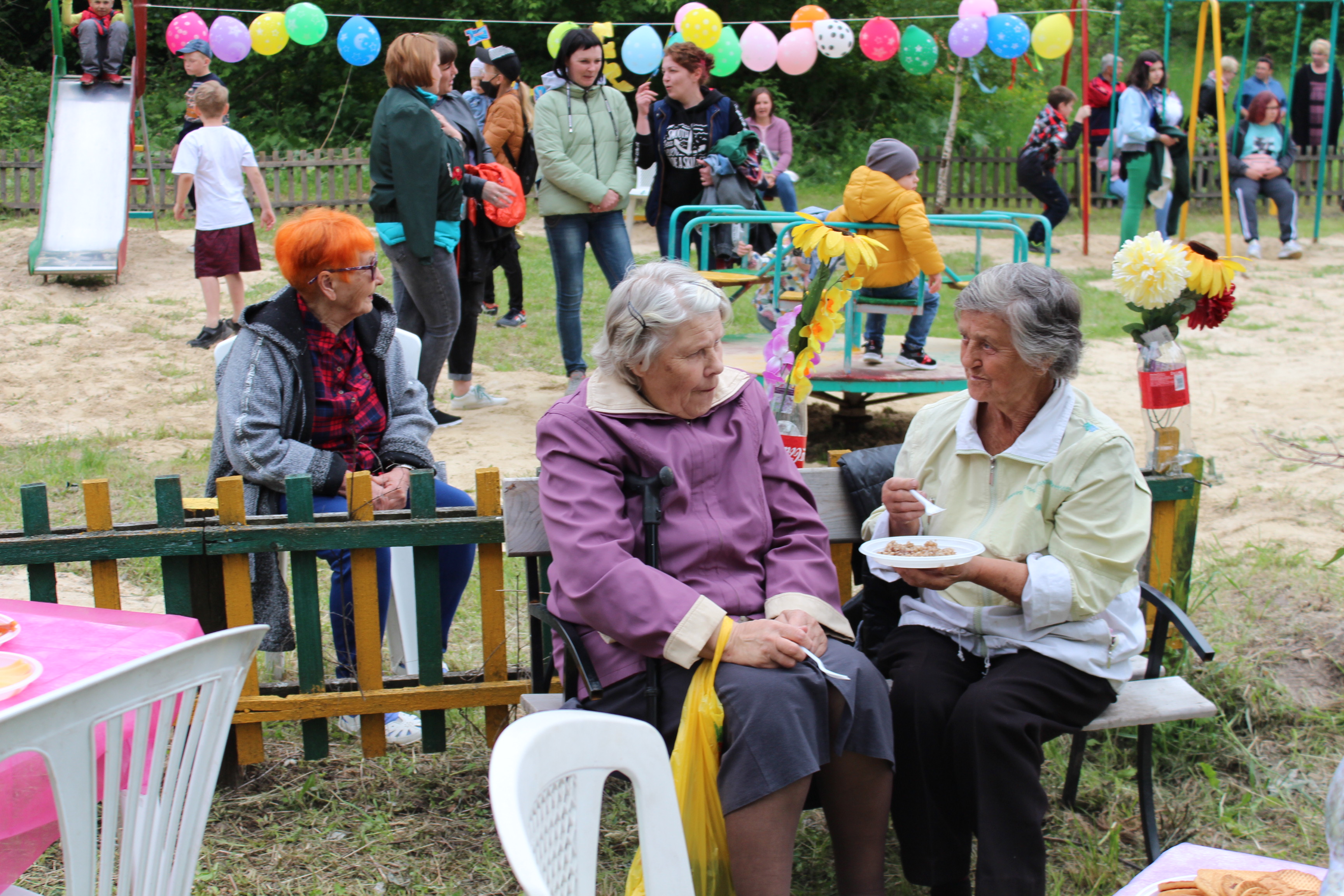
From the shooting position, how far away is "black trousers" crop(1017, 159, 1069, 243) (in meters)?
13.0

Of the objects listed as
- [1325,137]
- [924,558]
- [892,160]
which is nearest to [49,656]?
[924,558]

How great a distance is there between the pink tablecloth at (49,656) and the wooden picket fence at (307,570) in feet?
1.59

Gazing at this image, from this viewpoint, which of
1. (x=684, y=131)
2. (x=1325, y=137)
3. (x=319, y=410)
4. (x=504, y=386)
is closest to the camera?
(x=319, y=410)

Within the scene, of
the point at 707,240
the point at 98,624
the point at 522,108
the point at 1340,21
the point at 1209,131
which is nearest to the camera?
the point at 98,624

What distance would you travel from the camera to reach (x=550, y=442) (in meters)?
2.47

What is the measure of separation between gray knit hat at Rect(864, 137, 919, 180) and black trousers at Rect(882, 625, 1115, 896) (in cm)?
350

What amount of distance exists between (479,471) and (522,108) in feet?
18.0

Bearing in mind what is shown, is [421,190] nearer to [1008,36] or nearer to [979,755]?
[979,755]

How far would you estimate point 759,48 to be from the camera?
516 inches

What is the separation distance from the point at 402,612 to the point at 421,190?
267cm

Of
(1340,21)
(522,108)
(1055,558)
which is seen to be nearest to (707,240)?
(522,108)

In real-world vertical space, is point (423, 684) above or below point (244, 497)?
below

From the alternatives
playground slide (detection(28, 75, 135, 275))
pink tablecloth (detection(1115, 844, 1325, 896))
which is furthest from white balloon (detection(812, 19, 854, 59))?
pink tablecloth (detection(1115, 844, 1325, 896))

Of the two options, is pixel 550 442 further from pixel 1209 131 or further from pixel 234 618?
pixel 1209 131
